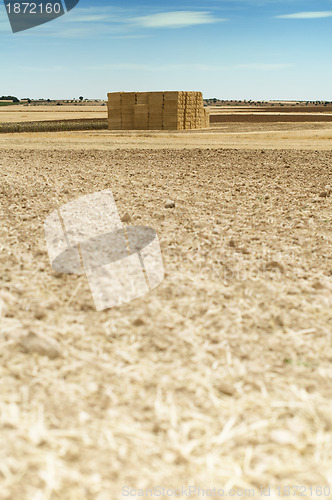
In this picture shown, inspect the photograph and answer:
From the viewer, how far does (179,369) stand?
343 cm

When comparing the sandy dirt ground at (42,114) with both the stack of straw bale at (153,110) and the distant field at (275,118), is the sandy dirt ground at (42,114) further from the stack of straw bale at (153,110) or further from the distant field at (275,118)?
the stack of straw bale at (153,110)

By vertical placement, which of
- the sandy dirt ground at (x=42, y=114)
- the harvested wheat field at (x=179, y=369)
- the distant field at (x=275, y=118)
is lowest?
the harvested wheat field at (x=179, y=369)

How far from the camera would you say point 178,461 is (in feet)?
8.57

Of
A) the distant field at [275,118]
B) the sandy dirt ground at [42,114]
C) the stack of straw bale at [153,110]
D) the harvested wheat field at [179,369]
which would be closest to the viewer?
the harvested wheat field at [179,369]

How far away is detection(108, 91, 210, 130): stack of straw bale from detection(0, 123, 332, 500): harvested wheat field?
23.2 meters

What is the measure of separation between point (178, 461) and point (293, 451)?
65cm

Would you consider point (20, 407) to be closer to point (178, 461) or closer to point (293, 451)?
point (178, 461)

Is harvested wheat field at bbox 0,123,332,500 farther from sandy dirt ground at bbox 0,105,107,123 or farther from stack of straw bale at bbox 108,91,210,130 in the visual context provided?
sandy dirt ground at bbox 0,105,107,123

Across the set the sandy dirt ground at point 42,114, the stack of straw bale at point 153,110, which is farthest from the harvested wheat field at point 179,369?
the sandy dirt ground at point 42,114

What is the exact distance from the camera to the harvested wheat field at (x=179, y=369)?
8.37 ft

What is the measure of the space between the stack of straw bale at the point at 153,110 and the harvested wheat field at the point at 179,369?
913 inches

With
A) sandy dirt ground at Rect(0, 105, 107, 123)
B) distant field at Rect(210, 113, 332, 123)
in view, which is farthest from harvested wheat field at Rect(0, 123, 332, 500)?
sandy dirt ground at Rect(0, 105, 107, 123)

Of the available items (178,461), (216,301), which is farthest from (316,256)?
(178,461)

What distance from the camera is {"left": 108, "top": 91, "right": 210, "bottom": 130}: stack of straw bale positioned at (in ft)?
95.3
